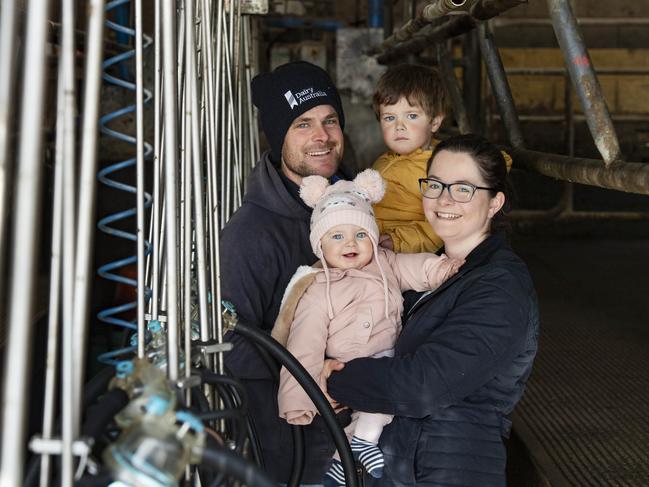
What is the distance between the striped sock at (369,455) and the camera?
1805 millimetres

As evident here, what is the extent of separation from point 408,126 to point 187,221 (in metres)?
1.15

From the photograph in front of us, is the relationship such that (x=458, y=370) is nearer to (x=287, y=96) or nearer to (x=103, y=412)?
(x=103, y=412)

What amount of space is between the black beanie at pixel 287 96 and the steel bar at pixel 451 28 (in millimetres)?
482

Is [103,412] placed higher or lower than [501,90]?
lower

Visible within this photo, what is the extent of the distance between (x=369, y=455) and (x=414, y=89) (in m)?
1.05

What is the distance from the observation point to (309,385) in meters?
1.63

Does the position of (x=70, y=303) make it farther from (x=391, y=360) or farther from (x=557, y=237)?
(x=557, y=237)

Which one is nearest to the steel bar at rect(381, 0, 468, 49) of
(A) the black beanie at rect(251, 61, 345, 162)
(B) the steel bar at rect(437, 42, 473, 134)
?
(B) the steel bar at rect(437, 42, 473, 134)

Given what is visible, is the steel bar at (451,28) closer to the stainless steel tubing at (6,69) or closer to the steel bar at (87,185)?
the steel bar at (87,185)

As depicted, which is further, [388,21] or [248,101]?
[388,21]

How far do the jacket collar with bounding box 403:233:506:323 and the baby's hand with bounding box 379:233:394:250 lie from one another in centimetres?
40

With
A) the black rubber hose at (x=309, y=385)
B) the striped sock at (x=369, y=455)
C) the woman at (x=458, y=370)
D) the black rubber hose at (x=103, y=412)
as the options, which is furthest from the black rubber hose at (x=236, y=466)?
the striped sock at (x=369, y=455)

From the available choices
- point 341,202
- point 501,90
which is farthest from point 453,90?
point 341,202

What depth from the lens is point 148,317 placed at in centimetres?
151
